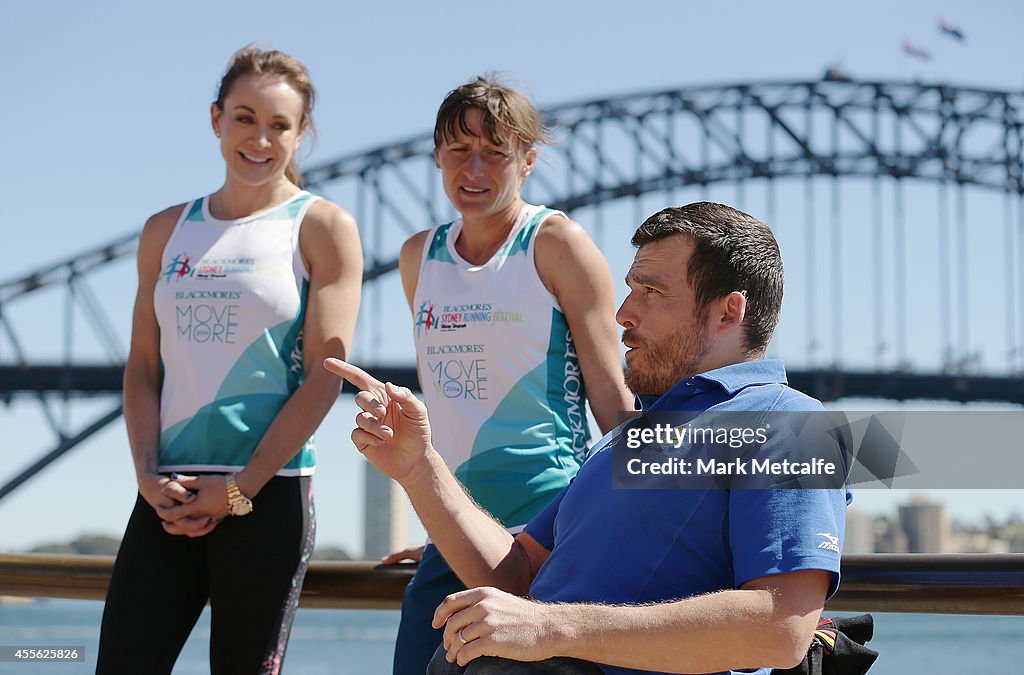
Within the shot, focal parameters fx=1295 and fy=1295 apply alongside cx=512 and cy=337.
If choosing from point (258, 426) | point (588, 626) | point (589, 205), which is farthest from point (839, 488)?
point (589, 205)

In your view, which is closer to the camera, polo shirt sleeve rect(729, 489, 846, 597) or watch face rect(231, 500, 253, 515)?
polo shirt sleeve rect(729, 489, 846, 597)

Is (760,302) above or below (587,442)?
above

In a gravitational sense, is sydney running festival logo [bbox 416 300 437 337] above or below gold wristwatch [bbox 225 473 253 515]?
above

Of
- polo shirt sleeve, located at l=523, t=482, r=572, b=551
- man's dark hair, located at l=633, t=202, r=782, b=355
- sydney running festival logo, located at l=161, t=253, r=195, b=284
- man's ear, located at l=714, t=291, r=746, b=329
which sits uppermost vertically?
sydney running festival logo, located at l=161, t=253, r=195, b=284

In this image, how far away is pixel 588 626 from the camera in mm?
1637

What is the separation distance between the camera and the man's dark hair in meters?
1.88

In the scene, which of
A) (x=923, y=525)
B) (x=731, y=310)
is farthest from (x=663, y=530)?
(x=923, y=525)

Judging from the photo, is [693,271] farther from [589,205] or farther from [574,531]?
[589,205]

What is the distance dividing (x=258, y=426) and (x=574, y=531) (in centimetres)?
89

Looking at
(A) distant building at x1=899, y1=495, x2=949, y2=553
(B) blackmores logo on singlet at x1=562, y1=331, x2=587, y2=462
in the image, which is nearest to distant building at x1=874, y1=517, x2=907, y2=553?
(A) distant building at x1=899, y1=495, x2=949, y2=553

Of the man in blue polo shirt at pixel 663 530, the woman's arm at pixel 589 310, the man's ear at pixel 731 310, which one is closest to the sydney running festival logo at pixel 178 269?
the woman's arm at pixel 589 310

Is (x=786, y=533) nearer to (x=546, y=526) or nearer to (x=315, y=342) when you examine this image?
(x=546, y=526)

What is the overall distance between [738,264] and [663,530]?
41cm

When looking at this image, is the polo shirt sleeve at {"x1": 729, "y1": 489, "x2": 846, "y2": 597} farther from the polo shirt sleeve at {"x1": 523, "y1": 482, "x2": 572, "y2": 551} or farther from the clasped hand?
the clasped hand
